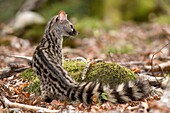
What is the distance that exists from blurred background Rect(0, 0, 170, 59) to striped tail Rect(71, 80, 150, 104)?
719cm

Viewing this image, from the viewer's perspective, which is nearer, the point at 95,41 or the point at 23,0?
the point at 95,41

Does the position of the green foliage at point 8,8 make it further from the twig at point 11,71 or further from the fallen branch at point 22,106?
the fallen branch at point 22,106

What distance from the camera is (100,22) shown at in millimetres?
20594

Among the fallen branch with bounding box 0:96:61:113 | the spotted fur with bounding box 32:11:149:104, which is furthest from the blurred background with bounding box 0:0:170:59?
the fallen branch with bounding box 0:96:61:113

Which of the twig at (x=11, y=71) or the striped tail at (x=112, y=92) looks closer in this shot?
the striped tail at (x=112, y=92)

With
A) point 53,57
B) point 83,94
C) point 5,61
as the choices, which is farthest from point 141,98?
point 5,61

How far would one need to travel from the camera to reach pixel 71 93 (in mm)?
6254

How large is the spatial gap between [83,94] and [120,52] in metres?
7.28

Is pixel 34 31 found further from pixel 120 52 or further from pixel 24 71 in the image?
pixel 24 71

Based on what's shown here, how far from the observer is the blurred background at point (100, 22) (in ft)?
51.6

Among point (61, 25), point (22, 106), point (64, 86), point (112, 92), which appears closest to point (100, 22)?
point (61, 25)

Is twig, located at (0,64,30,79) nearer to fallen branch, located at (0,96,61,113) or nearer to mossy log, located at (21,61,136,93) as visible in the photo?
mossy log, located at (21,61,136,93)

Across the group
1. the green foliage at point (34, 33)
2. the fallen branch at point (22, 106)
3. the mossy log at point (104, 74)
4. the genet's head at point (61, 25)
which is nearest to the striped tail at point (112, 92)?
the fallen branch at point (22, 106)

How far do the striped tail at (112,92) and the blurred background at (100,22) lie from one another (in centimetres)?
719
